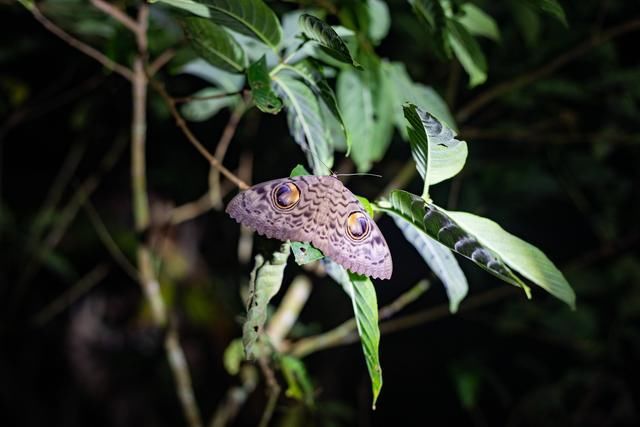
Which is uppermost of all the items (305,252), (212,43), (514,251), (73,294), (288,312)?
(212,43)

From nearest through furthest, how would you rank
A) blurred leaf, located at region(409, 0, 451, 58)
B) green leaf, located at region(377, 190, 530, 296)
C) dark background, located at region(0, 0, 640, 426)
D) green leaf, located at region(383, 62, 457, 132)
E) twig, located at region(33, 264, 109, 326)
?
green leaf, located at region(377, 190, 530, 296) → blurred leaf, located at region(409, 0, 451, 58) → green leaf, located at region(383, 62, 457, 132) → dark background, located at region(0, 0, 640, 426) → twig, located at region(33, 264, 109, 326)

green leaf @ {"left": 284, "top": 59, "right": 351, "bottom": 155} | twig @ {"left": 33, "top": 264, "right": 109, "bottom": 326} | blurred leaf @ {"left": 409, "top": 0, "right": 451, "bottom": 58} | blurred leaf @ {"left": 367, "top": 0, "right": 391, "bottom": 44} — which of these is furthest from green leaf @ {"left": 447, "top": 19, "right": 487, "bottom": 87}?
twig @ {"left": 33, "top": 264, "right": 109, "bottom": 326}

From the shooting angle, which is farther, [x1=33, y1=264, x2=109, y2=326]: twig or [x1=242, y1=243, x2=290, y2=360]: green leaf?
[x1=33, y1=264, x2=109, y2=326]: twig

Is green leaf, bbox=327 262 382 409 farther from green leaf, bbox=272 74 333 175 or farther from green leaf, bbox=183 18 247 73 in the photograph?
green leaf, bbox=183 18 247 73

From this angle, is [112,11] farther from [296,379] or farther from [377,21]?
[296,379]

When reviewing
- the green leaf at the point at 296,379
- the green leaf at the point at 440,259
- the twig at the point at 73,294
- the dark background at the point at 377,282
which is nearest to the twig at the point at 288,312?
the dark background at the point at 377,282

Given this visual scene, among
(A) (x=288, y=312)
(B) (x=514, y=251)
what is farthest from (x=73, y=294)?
(B) (x=514, y=251)
